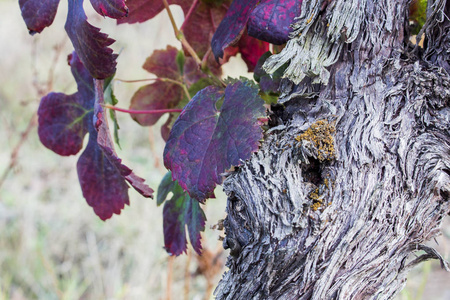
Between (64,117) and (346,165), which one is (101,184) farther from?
(346,165)

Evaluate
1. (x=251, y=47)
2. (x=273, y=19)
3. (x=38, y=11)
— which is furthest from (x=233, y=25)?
(x=38, y=11)

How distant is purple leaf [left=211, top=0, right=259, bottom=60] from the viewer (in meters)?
0.55

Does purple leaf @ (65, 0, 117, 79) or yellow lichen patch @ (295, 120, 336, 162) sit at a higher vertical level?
purple leaf @ (65, 0, 117, 79)

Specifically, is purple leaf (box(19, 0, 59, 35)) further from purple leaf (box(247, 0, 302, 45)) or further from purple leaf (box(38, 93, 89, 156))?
purple leaf (box(247, 0, 302, 45))

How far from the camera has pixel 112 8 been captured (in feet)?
1.63

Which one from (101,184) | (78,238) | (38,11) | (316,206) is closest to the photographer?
(316,206)

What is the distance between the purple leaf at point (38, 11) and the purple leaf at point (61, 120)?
184 mm

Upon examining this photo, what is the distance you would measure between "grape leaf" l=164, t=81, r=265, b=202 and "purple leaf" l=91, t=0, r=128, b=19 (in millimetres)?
149

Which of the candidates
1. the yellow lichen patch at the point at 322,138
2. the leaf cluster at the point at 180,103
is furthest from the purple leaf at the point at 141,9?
the yellow lichen patch at the point at 322,138

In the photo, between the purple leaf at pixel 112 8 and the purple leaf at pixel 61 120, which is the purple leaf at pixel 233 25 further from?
the purple leaf at pixel 61 120

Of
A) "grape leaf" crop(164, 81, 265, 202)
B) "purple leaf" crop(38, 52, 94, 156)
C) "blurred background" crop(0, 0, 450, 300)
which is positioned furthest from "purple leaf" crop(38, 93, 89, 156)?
"blurred background" crop(0, 0, 450, 300)

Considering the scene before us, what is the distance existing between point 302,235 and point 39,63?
17.9 ft

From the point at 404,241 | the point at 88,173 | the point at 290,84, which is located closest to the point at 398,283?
the point at 404,241

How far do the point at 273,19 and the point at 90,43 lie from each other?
24 centimetres
